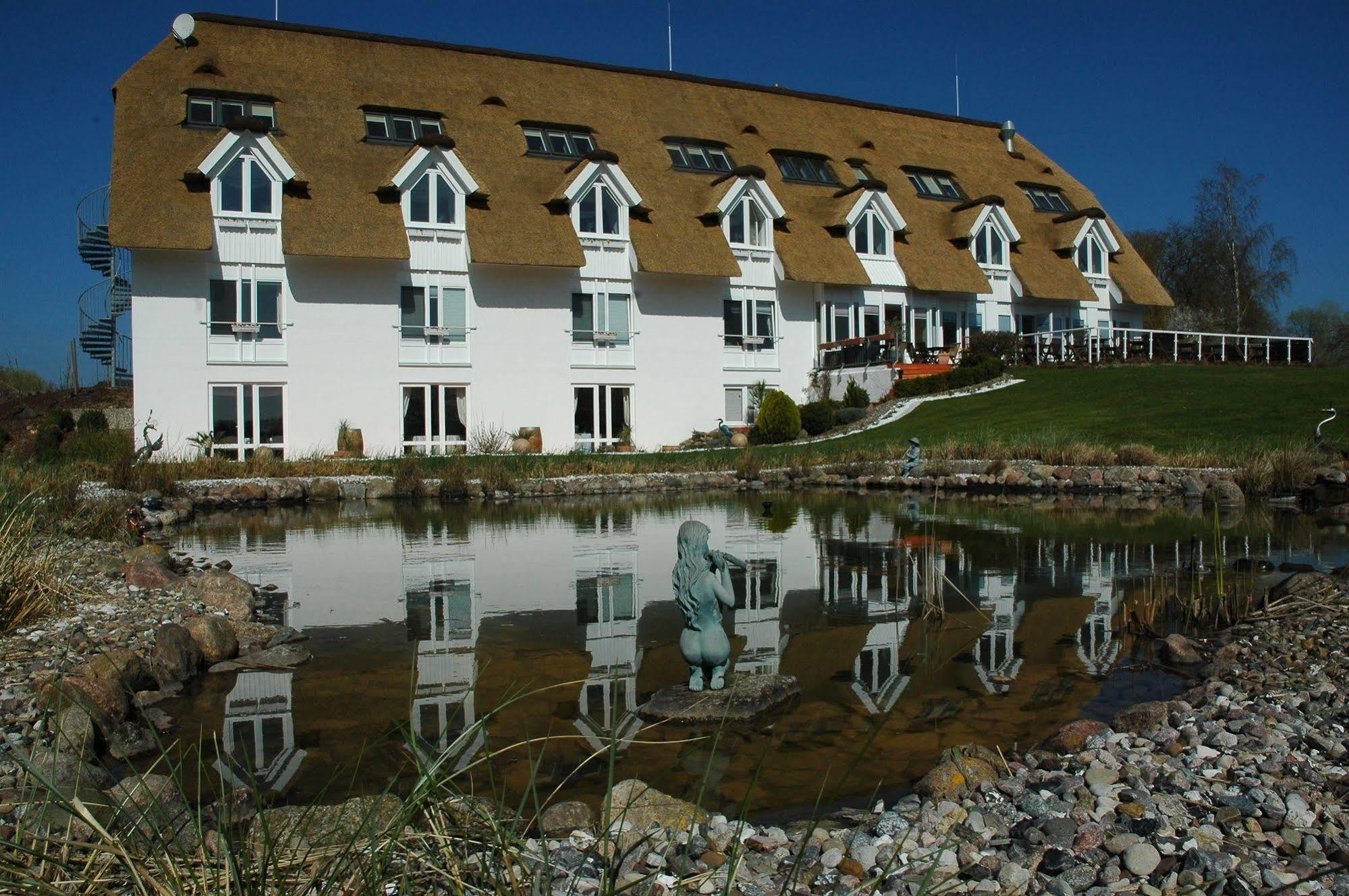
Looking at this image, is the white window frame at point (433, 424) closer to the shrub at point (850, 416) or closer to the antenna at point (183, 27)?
the shrub at point (850, 416)

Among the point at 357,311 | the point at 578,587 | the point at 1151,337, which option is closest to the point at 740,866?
the point at 578,587

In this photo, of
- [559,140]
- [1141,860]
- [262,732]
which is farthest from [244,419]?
[1141,860]

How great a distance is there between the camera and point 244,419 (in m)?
27.7

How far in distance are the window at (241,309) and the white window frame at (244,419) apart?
1.32 metres

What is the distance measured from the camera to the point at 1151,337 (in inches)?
1390

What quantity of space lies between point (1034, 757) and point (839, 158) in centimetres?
3606

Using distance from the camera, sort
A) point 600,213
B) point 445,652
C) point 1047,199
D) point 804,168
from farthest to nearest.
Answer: point 1047,199 → point 804,168 → point 600,213 → point 445,652

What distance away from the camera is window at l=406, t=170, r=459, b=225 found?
94.9 ft

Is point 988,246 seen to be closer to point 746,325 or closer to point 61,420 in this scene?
point 746,325

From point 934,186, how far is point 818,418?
14.4 metres

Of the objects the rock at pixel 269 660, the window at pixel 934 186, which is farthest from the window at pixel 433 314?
the rock at pixel 269 660

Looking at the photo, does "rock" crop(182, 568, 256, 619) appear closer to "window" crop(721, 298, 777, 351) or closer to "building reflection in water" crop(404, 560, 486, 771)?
"building reflection in water" crop(404, 560, 486, 771)

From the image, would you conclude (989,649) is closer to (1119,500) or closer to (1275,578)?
(1275,578)

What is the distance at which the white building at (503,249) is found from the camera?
27109 millimetres
